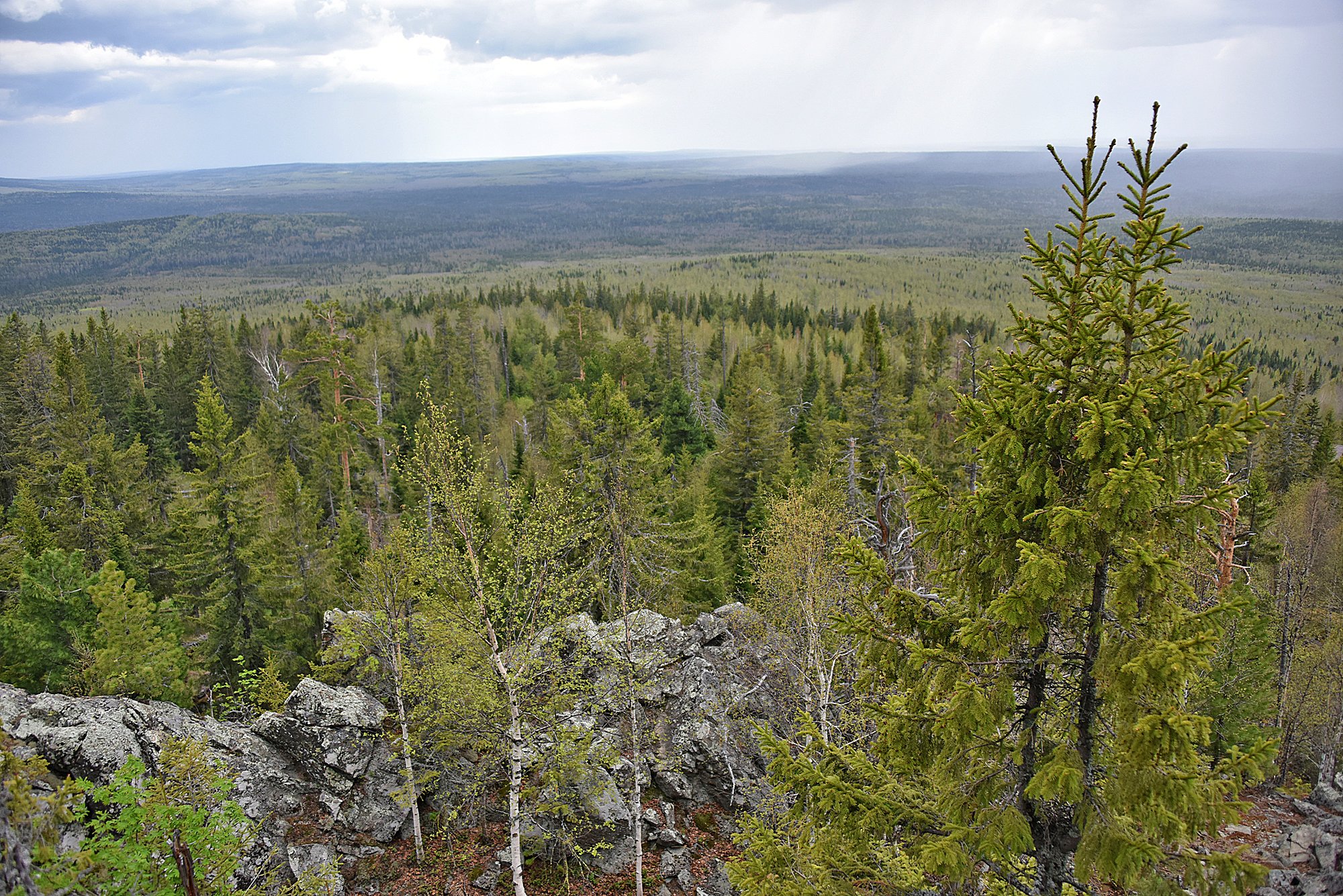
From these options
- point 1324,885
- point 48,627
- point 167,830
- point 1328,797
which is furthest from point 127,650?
point 1328,797

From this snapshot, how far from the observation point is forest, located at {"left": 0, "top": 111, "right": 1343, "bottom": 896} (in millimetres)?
6434

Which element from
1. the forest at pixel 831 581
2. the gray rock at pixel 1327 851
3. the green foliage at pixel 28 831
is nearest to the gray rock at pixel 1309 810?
the forest at pixel 831 581

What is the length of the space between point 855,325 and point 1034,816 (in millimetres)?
104984

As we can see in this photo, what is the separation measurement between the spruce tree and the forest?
0.12ft

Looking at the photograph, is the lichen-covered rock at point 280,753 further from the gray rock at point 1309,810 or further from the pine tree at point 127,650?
the gray rock at point 1309,810

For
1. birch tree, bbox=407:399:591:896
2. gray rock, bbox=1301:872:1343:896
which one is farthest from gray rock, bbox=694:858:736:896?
gray rock, bbox=1301:872:1343:896

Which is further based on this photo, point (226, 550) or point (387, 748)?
point (226, 550)

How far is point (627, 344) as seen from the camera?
168 ft

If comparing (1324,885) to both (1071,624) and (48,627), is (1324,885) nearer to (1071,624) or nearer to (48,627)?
(1071,624)

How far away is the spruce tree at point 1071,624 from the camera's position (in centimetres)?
607

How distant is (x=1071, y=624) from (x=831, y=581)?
9.85m

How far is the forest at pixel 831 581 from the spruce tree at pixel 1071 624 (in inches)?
1.4

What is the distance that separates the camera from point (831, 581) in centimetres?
1686

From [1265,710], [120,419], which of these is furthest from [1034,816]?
[120,419]
